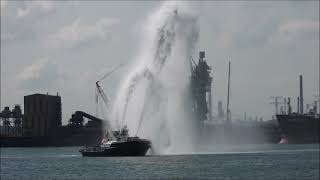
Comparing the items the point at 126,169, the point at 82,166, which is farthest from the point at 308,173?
the point at 82,166

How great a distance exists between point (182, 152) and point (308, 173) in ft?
166

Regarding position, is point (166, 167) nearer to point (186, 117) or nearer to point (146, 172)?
point (146, 172)

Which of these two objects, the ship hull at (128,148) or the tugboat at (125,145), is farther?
the tugboat at (125,145)

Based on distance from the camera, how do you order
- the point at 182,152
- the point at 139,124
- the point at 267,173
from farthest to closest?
the point at 182,152 < the point at 139,124 < the point at 267,173

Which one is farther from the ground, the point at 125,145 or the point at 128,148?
the point at 125,145

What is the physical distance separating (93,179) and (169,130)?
4781cm

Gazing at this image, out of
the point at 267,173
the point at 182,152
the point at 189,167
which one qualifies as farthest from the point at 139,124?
the point at 267,173

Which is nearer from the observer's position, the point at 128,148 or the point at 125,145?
the point at 125,145

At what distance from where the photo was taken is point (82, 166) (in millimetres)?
115750

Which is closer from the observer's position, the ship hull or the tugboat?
the ship hull

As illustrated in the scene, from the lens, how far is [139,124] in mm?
133125

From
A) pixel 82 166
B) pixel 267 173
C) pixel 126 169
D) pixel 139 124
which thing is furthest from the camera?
pixel 139 124

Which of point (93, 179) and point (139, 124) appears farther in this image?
point (139, 124)

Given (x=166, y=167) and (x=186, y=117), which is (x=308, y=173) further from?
(x=186, y=117)
